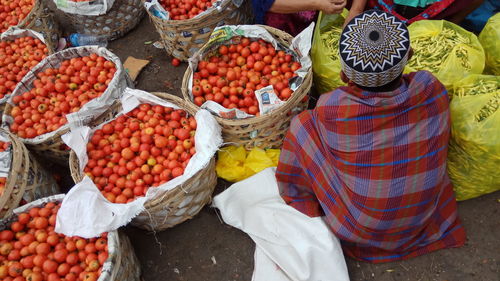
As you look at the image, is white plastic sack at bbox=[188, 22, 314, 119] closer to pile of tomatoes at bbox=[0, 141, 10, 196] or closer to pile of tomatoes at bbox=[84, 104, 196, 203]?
pile of tomatoes at bbox=[84, 104, 196, 203]

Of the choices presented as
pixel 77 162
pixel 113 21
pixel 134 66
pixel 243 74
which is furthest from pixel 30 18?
pixel 243 74

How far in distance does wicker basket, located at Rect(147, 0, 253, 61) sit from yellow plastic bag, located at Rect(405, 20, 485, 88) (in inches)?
63.9

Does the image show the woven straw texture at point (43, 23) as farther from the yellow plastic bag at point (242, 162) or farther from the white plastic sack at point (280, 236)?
the white plastic sack at point (280, 236)

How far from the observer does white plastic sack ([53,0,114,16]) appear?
153 inches

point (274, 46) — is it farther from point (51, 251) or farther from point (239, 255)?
point (51, 251)

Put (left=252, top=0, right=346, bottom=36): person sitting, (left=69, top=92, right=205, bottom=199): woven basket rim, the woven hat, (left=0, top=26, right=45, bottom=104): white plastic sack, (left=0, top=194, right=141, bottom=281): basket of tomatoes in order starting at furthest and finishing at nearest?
(left=0, top=26, right=45, bottom=104): white plastic sack < (left=252, top=0, right=346, bottom=36): person sitting < (left=69, top=92, right=205, bottom=199): woven basket rim < (left=0, top=194, right=141, bottom=281): basket of tomatoes < the woven hat

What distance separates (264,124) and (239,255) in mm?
964

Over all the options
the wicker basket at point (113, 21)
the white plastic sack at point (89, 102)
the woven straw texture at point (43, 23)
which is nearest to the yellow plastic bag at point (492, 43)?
the white plastic sack at point (89, 102)

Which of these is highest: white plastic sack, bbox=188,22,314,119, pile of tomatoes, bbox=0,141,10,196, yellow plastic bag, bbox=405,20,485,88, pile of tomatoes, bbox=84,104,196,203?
yellow plastic bag, bbox=405,20,485,88

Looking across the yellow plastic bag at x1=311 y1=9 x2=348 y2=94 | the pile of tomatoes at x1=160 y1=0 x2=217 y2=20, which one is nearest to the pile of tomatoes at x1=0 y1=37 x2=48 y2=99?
the pile of tomatoes at x1=160 y1=0 x2=217 y2=20

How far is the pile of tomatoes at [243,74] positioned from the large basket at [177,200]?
25 cm

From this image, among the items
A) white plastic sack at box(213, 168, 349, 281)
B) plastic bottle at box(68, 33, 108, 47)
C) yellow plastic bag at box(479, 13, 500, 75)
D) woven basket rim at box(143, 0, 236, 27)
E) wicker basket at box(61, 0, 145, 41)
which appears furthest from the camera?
plastic bottle at box(68, 33, 108, 47)

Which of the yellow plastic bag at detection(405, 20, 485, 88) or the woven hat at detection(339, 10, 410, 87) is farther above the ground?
the woven hat at detection(339, 10, 410, 87)

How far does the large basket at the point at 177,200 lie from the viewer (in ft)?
8.01
